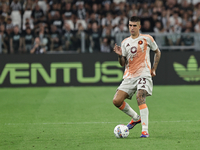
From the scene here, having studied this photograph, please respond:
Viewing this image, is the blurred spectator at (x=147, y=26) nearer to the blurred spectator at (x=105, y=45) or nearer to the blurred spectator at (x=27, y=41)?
the blurred spectator at (x=105, y=45)

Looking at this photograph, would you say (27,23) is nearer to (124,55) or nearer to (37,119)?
(37,119)

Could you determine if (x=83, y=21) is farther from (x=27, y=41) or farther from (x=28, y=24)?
(x=27, y=41)

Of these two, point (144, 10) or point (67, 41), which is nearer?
point (67, 41)

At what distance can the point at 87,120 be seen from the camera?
8.15m

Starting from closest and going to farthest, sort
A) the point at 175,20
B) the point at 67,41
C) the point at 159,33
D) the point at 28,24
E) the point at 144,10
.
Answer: the point at 159,33, the point at 67,41, the point at 28,24, the point at 175,20, the point at 144,10

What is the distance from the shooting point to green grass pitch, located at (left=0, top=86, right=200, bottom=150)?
5.81 meters

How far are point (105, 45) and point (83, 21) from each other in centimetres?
241

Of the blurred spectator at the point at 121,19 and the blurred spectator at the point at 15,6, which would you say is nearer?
the blurred spectator at the point at 121,19

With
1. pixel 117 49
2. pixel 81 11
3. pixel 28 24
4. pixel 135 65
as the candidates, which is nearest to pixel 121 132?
pixel 135 65

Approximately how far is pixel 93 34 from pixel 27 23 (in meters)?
3.13

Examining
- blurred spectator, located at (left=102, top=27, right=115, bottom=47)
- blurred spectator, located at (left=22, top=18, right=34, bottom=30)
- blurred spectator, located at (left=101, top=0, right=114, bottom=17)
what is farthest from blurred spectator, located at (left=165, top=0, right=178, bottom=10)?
blurred spectator, located at (left=22, top=18, right=34, bottom=30)

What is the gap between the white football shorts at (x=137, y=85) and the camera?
648 cm

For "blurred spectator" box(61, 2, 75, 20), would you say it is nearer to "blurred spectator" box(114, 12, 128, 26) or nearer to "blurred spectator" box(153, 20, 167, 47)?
"blurred spectator" box(114, 12, 128, 26)

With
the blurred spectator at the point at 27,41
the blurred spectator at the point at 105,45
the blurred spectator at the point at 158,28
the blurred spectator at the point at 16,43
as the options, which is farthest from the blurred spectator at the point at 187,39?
the blurred spectator at the point at 16,43
